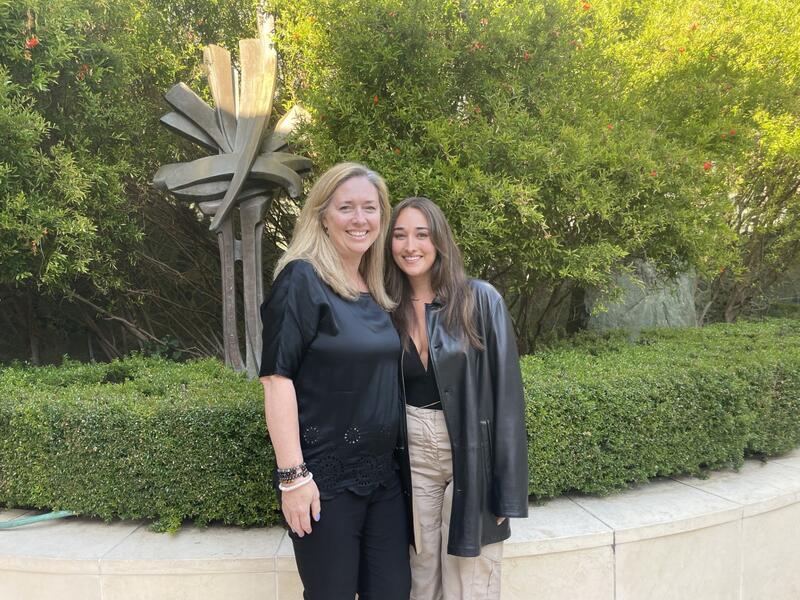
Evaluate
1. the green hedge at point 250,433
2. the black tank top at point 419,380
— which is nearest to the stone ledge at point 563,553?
the green hedge at point 250,433

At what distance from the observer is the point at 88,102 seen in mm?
4215

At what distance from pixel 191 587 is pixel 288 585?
422 mm

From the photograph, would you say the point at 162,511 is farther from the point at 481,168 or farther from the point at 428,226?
the point at 481,168

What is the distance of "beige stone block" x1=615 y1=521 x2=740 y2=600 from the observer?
252cm

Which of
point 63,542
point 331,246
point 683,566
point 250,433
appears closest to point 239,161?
point 250,433

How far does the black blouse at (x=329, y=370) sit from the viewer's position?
1.55 meters

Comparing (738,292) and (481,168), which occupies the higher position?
(481,168)

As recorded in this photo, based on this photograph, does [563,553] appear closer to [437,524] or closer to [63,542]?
[437,524]

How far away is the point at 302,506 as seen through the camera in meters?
1.51

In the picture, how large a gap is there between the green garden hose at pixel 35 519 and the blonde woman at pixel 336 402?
170cm

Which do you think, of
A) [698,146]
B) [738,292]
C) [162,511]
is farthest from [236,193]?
[738,292]

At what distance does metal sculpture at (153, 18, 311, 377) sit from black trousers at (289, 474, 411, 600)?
2.40m

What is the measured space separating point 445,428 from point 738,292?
8300 millimetres

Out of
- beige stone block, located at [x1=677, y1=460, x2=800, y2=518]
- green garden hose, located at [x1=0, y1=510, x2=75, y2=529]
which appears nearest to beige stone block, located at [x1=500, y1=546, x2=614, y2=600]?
beige stone block, located at [x1=677, y1=460, x2=800, y2=518]
